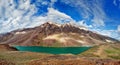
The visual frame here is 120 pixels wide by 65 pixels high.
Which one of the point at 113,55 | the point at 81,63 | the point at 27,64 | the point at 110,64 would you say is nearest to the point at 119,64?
the point at 110,64

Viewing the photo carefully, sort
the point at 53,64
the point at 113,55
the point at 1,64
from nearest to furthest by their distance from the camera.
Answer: the point at 1,64, the point at 53,64, the point at 113,55

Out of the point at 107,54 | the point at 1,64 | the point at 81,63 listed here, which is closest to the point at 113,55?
the point at 107,54

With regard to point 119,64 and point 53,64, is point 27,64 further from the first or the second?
point 119,64

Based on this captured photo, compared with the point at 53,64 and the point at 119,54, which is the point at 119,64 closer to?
the point at 53,64

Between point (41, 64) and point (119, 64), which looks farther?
point (41, 64)

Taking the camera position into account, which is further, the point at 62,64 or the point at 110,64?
the point at 62,64

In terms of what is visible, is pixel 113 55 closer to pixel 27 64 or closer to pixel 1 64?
pixel 27 64

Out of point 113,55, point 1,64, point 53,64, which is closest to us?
point 1,64

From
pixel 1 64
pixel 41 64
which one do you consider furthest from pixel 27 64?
pixel 1 64
